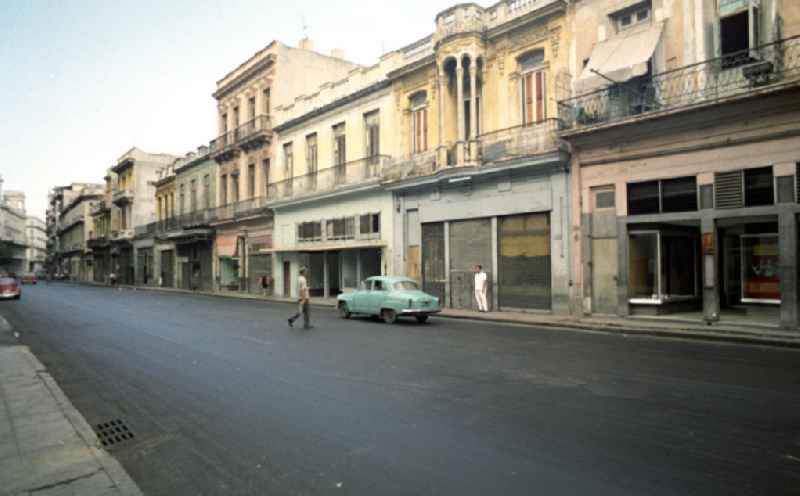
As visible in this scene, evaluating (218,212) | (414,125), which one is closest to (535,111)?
(414,125)

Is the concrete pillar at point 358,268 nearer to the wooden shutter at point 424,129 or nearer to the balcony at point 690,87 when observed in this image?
the wooden shutter at point 424,129

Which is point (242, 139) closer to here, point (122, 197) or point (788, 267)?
point (788, 267)

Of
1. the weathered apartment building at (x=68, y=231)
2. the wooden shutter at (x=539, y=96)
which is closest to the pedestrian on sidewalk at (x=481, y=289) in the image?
the wooden shutter at (x=539, y=96)

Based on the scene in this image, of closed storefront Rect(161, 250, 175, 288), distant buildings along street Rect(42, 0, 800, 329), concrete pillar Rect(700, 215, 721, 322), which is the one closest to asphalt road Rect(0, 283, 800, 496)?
concrete pillar Rect(700, 215, 721, 322)

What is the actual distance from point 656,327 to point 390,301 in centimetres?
757

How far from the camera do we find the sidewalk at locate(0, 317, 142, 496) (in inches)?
154

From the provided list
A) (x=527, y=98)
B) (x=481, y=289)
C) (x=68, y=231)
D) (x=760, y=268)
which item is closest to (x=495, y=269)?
(x=481, y=289)

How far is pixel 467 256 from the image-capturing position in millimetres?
21078

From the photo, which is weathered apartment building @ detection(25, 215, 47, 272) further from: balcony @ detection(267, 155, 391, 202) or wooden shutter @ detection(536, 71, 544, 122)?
wooden shutter @ detection(536, 71, 544, 122)

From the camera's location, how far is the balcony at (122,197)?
59.7m

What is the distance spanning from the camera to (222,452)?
4.72 m

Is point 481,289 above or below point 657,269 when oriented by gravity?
below

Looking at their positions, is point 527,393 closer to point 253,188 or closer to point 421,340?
point 421,340

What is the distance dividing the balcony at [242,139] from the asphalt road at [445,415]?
82.1 feet
